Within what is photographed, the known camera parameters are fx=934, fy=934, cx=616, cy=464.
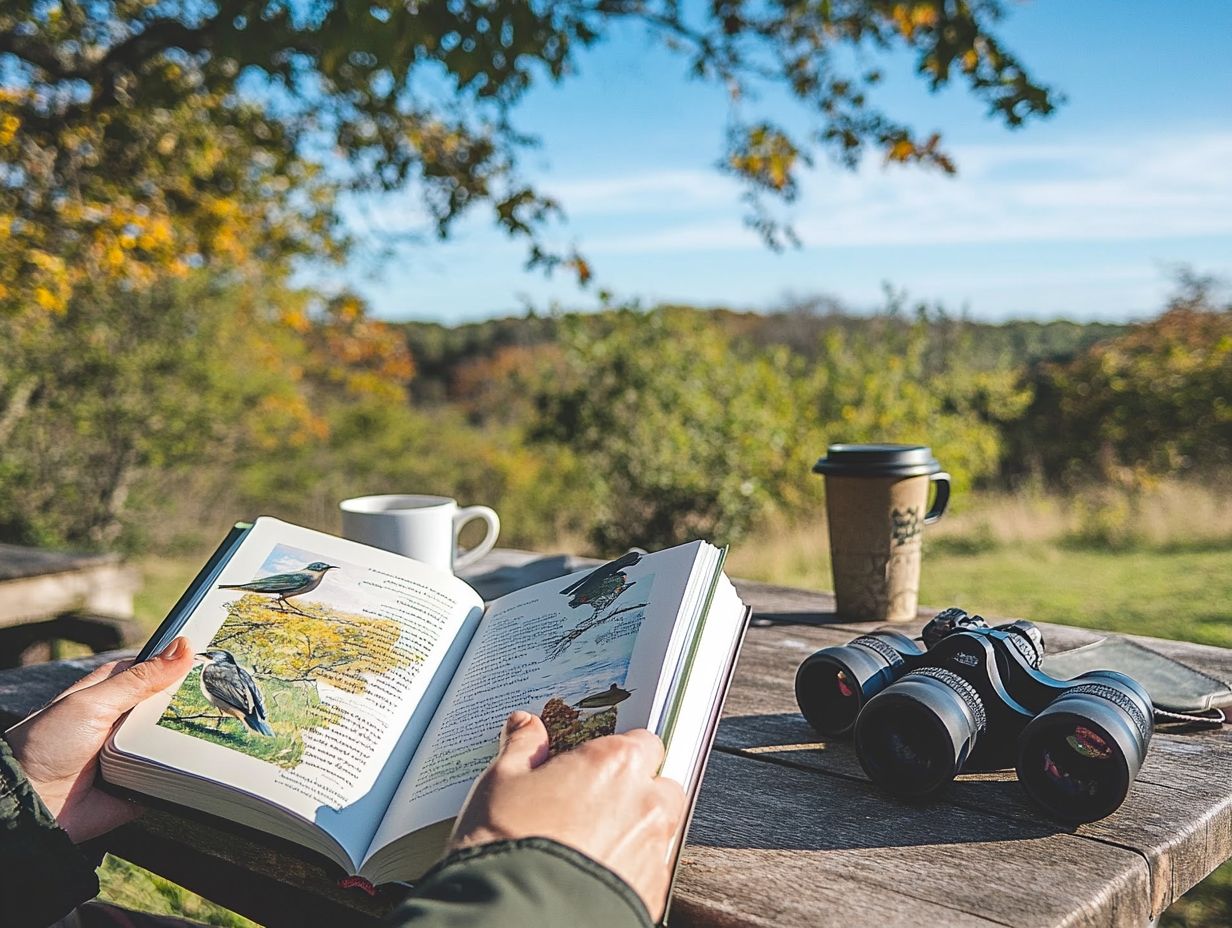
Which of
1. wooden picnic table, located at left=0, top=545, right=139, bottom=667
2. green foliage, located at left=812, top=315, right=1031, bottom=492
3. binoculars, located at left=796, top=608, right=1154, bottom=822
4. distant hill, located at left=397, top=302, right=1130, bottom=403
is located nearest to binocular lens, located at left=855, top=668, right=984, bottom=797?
binoculars, located at left=796, top=608, right=1154, bottom=822

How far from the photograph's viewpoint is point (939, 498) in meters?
1.63

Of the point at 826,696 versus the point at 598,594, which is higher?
the point at 598,594

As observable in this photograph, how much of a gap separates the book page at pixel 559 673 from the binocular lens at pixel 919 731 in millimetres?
228

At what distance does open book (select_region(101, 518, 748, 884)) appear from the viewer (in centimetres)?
81

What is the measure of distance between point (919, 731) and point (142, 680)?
2.54 ft

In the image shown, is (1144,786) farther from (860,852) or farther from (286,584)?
(286,584)

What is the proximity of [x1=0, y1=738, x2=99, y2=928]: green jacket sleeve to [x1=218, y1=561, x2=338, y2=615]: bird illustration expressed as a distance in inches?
11.2

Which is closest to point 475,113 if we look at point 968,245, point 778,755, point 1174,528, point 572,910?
point 778,755

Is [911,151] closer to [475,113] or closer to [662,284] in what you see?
[475,113]

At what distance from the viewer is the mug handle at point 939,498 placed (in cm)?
158

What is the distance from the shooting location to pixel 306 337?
36.5 ft

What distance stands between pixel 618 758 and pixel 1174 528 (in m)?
7.23

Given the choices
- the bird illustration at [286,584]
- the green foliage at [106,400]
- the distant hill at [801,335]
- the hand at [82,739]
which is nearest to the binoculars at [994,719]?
the bird illustration at [286,584]

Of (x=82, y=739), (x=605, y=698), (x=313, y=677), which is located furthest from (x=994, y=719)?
(x=82, y=739)
